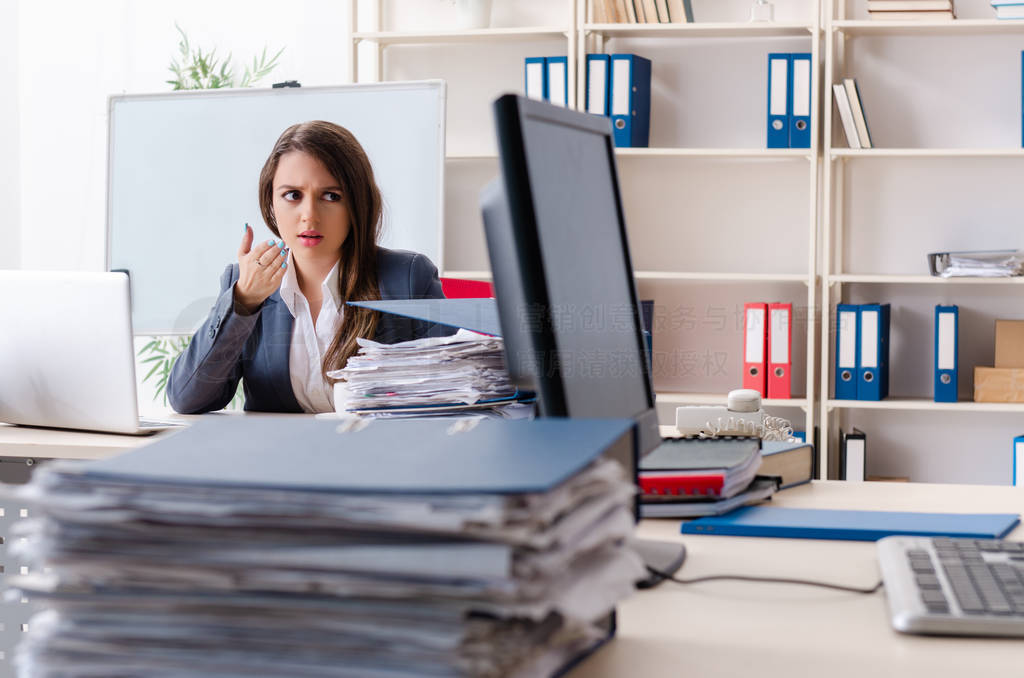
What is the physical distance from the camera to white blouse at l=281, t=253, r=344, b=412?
2.37 m

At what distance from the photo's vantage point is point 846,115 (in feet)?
11.1

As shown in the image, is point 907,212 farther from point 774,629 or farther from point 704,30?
point 774,629

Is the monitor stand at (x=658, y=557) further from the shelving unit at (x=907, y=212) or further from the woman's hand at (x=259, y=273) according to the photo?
the shelving unit at (x=907, y=212)

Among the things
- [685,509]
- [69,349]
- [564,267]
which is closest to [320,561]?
[564,267]

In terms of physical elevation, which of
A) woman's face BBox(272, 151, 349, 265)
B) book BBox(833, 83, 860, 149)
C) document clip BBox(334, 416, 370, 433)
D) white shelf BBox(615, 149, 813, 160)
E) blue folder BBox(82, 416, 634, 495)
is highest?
book BBox(833, 83, 860, 149)

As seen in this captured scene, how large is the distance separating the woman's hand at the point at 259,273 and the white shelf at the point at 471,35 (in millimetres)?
1495

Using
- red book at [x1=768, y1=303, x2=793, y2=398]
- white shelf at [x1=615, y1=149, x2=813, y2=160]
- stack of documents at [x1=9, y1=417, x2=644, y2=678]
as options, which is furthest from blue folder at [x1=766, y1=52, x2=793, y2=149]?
stack of documents at [x1=9, y1=417, x2=644, y2=678]

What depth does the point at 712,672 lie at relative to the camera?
698mm

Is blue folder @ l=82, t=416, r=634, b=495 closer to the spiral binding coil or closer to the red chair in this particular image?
the spiral binding coil

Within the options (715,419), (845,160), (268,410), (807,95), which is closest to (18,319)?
(268,410)

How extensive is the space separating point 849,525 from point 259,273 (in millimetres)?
1627

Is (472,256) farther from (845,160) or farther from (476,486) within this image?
(476,486)

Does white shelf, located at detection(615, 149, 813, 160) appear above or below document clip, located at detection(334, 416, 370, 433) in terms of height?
above

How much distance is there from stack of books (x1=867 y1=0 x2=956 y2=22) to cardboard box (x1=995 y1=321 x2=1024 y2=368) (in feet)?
3.40
